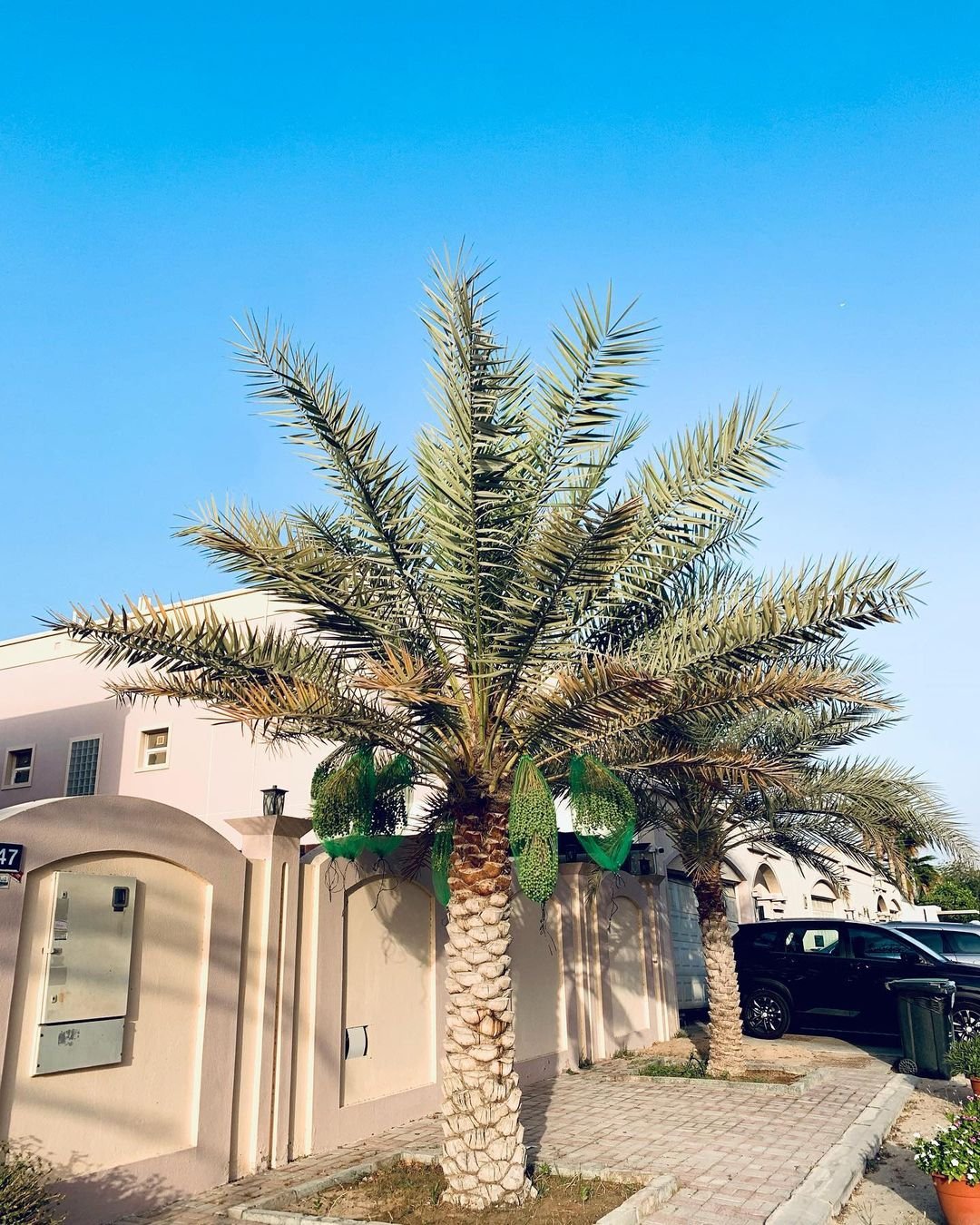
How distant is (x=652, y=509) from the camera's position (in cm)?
783

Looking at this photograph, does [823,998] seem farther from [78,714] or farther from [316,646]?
[78,714]

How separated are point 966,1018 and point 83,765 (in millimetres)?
17690

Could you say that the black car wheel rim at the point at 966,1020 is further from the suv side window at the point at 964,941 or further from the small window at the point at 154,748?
the small window at the point at 154,748

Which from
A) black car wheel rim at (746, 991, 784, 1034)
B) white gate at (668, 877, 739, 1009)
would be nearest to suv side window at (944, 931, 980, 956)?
black car wheel rim at (746, 991, 784, 1034)

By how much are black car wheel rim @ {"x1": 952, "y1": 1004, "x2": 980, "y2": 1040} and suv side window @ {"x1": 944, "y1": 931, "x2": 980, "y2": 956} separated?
188cm

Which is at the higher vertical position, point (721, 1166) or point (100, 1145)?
point (100, 1145)

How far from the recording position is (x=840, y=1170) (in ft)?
25.4

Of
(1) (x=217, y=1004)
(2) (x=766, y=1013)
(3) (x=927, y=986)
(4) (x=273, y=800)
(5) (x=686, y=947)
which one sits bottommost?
(2) (x=766, y=1013)

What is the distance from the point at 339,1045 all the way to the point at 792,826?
24.6ft

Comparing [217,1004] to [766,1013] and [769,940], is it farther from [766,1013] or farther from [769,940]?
[769,940]

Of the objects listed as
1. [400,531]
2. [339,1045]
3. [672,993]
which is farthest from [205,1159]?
[672,993]

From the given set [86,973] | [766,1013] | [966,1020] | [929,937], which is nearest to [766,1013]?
[766,1013]

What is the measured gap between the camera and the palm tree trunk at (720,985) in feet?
41.0

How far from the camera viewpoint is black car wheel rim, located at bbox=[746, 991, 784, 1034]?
15.3 meters
